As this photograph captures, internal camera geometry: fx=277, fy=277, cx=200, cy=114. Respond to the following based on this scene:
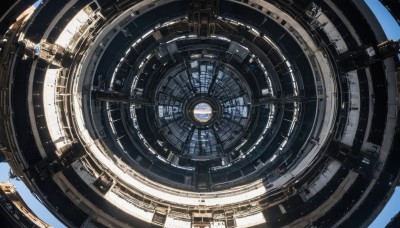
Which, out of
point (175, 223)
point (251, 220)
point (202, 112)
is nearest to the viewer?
point (251, 220)

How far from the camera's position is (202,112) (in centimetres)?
2669

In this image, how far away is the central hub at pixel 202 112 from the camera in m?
26.4

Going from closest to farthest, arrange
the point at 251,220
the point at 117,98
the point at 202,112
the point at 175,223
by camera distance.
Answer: the point at 251,220, the point at 175,223, the point at 117,98, the point at 202,112

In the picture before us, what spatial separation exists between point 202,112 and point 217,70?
169 inches

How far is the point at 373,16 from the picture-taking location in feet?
48.7

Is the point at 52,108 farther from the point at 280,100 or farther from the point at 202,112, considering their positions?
the point at 280,100

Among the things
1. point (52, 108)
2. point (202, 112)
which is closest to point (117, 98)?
point (52, 108)

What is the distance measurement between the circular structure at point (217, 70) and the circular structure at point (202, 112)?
11.9 feet

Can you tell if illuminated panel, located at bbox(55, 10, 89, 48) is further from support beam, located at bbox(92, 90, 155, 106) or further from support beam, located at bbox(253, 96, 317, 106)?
support beam, located at bbox(253, 96, 317, 106)

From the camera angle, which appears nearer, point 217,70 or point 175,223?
point 175,223

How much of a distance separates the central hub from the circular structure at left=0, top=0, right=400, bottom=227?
3.65 m

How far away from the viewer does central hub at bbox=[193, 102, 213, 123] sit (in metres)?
26.4

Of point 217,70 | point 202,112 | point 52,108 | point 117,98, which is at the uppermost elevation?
point 217,70

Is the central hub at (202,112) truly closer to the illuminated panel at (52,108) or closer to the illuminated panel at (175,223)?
the illuminated panel at (175,223)
